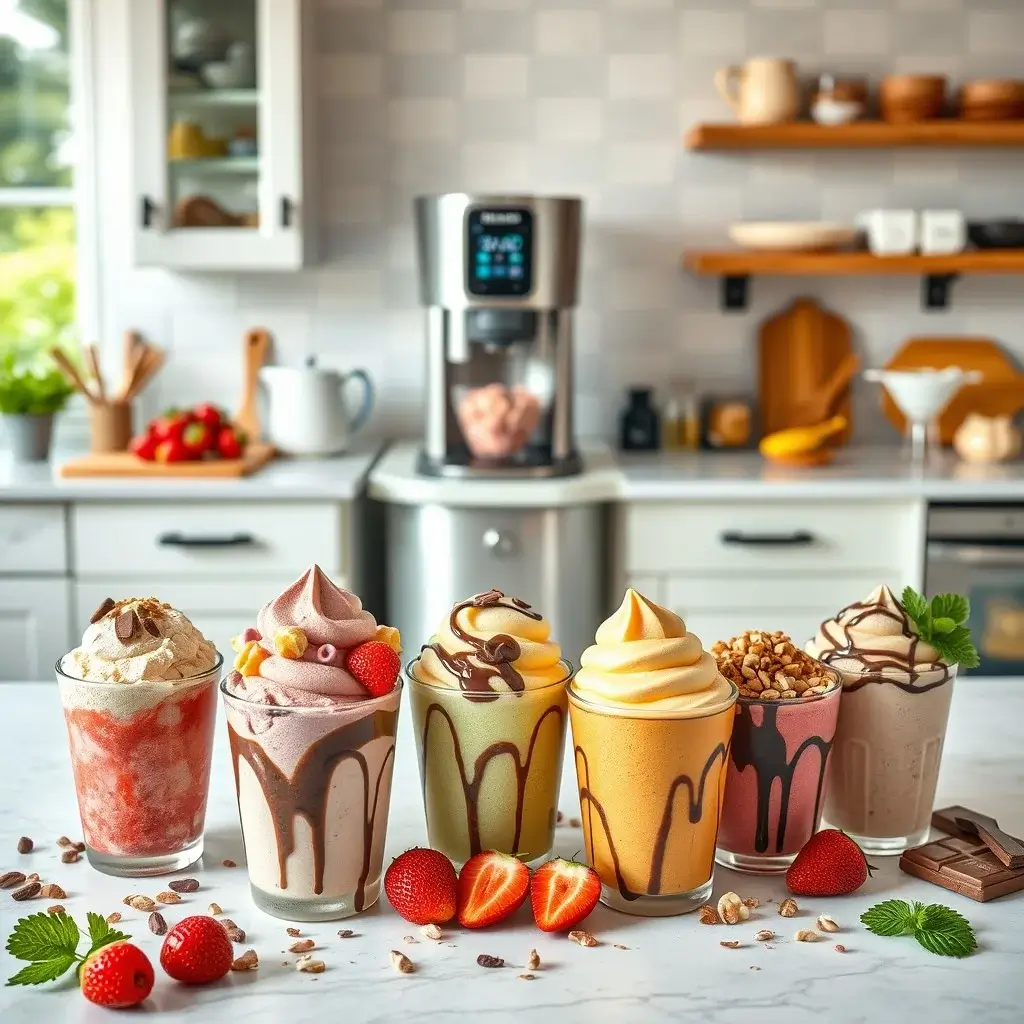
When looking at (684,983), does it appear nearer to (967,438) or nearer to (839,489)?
(839,489)

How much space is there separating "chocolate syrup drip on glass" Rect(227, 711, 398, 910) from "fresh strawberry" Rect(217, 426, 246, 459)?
2154 millimetres

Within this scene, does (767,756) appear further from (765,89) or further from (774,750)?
(765,89)

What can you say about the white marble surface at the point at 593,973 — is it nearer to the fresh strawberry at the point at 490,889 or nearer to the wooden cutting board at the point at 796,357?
the fresh strawberry at the point at 490,889

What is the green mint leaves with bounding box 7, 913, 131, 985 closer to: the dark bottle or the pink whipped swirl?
the pink whipped swirl

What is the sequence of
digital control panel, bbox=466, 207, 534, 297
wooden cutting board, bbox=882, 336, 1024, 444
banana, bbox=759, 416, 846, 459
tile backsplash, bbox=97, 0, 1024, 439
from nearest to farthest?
digital control panel, bbox=466, 207, 534, 297 < banana, bbox=759, 416, 846, 459 < tile backsplash, bbox=97, 0, 1024, 439 < wooden cutting board, bbox=882, 336, 1024, 444

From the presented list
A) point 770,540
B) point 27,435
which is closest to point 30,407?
point 27,435

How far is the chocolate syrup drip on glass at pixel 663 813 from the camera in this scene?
0.98 metres

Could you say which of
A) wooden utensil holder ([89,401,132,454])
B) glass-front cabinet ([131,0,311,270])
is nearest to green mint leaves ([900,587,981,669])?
glass-front cabinet ([131,0,311,270])

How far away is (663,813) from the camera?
3.22 feet

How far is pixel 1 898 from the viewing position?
1030mm

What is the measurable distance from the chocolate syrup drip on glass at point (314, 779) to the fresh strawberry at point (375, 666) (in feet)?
0.06

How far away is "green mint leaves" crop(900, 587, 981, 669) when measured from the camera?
1105 millimetres

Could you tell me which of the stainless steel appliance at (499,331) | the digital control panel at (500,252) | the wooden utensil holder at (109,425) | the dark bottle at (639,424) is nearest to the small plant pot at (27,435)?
the wooden utensil holder at (109,425)

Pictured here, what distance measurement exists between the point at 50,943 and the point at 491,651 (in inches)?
13.8
